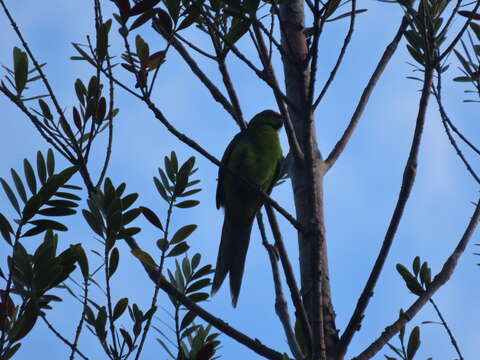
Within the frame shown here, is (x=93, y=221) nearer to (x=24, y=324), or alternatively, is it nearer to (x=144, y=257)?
(x=144, y=257)

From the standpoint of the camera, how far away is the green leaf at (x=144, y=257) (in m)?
1.92

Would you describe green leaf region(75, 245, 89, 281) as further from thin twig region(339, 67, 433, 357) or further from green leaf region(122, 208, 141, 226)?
thin twig region(339, 67, 433, 357)

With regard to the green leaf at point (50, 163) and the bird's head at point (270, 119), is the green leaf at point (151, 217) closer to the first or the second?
the green leaf at point (50, 163)

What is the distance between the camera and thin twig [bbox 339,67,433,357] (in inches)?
76.0

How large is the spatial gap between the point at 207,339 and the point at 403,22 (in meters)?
1.52

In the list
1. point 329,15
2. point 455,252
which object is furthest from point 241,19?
point 455,252

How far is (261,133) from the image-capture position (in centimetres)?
416

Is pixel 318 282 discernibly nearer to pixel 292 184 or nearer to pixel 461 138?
pixel 292 184

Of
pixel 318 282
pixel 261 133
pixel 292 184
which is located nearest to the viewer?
pixel 318 282

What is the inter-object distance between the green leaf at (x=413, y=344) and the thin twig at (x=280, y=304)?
369mm

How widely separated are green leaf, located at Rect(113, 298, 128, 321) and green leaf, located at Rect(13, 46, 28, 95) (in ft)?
2.50

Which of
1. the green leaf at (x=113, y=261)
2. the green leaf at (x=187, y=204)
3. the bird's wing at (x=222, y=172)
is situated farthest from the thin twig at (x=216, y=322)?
the bird's wing at (x=222, y=172)

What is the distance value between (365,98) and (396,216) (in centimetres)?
84

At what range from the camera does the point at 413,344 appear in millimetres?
2158
